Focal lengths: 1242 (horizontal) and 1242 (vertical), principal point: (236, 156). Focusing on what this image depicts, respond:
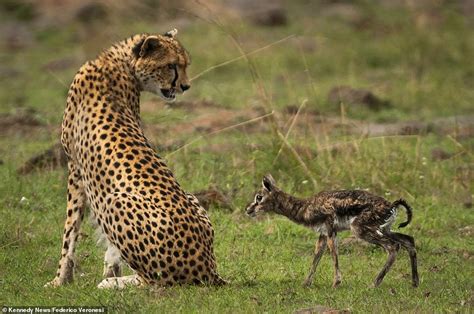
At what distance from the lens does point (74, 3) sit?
20625 mm

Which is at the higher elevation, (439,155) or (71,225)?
(71,225)

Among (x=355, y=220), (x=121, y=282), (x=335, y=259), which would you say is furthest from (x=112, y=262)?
(x=355, y=220)

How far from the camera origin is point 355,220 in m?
8.10

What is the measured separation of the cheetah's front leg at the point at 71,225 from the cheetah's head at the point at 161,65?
809 mm

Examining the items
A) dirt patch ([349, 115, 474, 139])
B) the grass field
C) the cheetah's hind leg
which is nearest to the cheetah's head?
the grass field

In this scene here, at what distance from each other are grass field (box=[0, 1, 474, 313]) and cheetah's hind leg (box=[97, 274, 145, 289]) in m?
0.12

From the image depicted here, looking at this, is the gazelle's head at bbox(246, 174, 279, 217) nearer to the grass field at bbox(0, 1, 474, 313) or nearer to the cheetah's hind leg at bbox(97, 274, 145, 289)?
the grass field at bbox(0, 1, 474, 313)

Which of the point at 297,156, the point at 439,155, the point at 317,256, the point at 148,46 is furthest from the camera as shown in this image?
the point at 439,155

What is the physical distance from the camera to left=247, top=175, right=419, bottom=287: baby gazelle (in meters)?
8.02

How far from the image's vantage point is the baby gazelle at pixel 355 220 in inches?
316

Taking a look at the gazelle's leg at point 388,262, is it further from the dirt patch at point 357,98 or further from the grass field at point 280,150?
the dirt patch at point 357,98

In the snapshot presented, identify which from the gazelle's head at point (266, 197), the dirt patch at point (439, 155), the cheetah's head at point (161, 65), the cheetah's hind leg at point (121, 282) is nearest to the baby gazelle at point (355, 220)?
the gazelle's head at point (266, 197)

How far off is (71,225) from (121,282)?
671 millimetres

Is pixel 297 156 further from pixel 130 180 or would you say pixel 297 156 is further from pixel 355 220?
pixel 130 180
